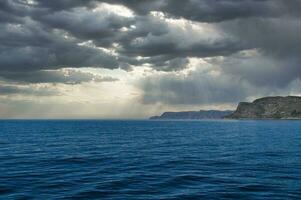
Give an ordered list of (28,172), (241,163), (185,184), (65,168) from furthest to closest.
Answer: (241,163) < (65,168) < (28,172) < (185,184)

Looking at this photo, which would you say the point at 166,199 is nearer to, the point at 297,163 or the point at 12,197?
the point at 12,197

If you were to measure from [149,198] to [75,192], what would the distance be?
8.32 m

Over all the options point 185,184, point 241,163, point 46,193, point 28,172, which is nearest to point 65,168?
point 28,172

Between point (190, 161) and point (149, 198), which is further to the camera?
point (190, 161)

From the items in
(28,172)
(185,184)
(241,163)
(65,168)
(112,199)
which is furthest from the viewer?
(241,163)

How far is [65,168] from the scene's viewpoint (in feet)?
165

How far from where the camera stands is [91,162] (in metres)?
57.1

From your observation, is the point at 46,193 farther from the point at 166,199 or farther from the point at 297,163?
the point at 297,163

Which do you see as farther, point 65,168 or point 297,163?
point 297,163

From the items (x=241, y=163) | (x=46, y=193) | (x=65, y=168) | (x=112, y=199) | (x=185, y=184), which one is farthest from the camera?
(x=241, y=163)

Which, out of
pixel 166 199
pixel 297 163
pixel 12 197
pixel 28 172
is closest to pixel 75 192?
pixel 12 197

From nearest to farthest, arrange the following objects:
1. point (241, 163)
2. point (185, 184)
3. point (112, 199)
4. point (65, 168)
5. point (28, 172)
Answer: point (112, 199), point (185, 184), point (28, 172), point (65, 168), point (241, 163)

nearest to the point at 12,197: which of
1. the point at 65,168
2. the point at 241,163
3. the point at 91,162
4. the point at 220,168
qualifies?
the point at 65,168

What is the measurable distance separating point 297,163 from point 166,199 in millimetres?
35311
